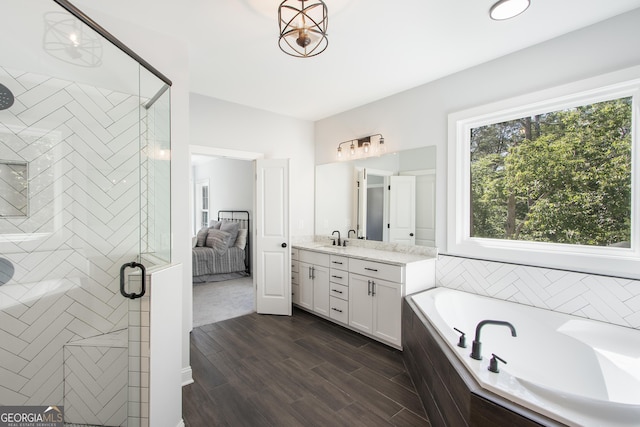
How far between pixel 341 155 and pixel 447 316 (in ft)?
8.20

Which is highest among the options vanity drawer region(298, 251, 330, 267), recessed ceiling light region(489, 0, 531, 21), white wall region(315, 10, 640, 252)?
recessed ceiling light region(489, 0, 531, 21)

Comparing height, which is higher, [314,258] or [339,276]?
[314,258]

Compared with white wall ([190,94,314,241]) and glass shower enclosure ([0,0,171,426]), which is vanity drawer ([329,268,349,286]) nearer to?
white wall ([190,94,314,241])

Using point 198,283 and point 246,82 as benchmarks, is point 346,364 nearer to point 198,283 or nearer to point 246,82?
point 246,82

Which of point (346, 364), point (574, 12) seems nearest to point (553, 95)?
point (574, 12)

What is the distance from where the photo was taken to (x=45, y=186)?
184cm

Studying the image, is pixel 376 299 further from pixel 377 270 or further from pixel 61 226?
pixel 61 226

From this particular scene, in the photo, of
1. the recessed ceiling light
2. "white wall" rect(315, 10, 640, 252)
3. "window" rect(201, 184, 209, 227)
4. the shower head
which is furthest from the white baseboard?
"window" rect(201, 184, 209, 227)

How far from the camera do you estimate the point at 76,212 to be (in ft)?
6.41

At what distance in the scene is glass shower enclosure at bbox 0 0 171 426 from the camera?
1.68 meters

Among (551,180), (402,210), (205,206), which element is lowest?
(402,210)

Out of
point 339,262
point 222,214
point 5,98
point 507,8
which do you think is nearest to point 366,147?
point 339,262

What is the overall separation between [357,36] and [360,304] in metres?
2.57

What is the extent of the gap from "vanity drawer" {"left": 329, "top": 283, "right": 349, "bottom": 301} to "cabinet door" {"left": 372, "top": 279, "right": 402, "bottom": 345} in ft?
1.34
